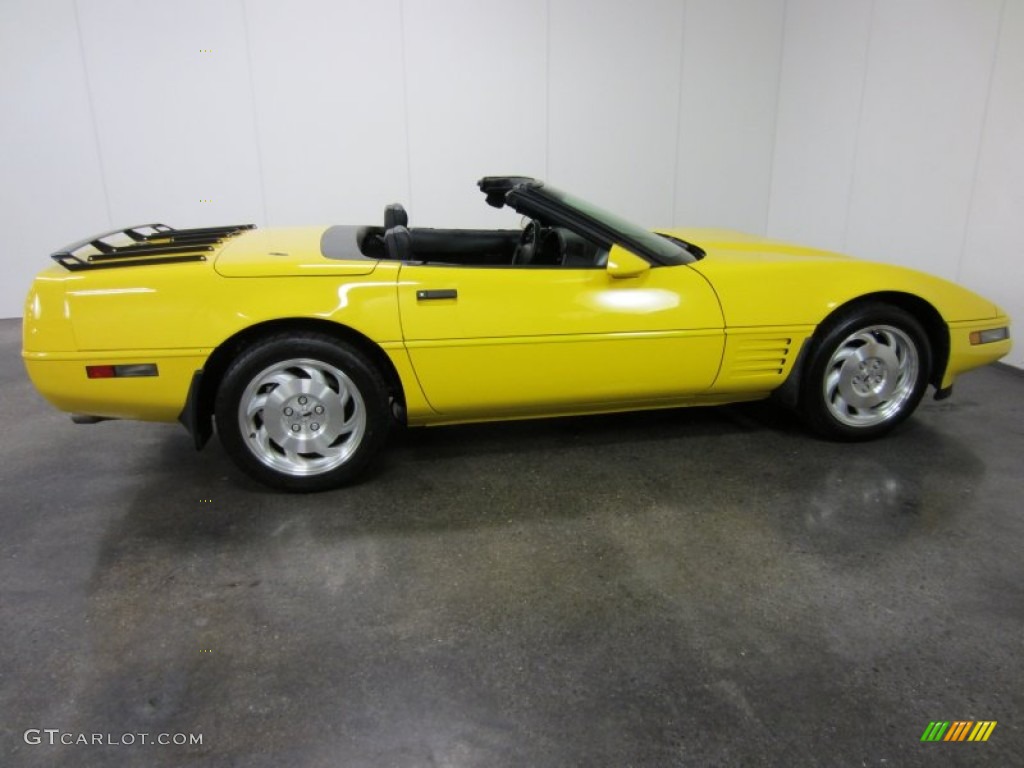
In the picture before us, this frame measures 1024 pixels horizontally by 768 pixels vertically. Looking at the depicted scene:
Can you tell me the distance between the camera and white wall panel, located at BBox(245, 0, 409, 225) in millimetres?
5445

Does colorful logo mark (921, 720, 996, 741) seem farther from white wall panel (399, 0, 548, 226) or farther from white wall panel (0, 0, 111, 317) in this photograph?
white wall panel (0, 0, 111, 317)

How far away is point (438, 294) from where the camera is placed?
2.59 metres

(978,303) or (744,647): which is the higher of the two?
(978,303)

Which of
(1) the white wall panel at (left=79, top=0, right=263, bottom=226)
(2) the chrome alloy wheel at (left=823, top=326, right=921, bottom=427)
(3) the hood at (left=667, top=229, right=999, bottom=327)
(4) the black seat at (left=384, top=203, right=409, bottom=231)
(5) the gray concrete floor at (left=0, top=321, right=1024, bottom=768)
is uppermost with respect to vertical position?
(1) the white wall panel at (left=79, top=0, right=263, bottom=226)

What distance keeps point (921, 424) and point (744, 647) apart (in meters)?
2.14

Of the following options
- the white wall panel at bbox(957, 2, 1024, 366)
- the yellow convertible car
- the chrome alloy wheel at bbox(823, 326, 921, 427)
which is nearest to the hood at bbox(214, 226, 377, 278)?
the yellow convertible car

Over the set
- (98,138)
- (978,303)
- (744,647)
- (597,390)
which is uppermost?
(98,138)

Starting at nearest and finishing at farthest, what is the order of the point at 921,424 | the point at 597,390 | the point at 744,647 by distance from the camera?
the point at 744,647 → the point at 597,390 → the point at 921,424

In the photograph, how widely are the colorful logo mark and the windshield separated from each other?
1.83 meters

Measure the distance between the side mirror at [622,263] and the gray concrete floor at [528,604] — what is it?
2.73 ft

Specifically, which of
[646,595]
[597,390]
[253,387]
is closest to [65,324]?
[253,387]

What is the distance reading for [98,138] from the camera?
5.47 metres

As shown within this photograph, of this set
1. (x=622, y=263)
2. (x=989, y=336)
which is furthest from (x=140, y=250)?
(x=989, y=336)

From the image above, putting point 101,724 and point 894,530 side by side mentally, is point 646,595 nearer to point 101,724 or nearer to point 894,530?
point 894,530
